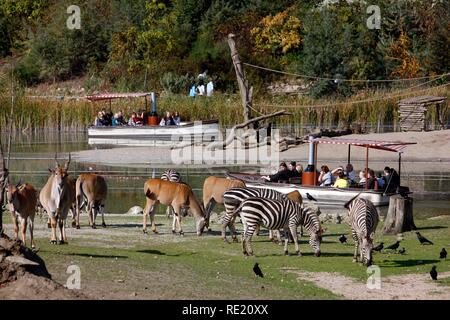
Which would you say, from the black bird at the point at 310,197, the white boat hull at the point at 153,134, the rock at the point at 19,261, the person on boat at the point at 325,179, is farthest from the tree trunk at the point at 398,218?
the white boat hull at the point at 153,134

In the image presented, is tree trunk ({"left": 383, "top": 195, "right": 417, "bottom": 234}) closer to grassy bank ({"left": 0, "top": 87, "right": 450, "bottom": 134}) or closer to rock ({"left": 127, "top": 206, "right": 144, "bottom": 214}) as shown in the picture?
rock ({"left": 127, "top": 206, "right": 144, "bottom": 214})

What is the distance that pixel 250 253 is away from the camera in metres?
21.8

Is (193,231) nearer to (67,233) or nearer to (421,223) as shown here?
(67,233)

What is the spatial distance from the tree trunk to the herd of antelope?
225cm

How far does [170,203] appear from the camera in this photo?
25953 mm

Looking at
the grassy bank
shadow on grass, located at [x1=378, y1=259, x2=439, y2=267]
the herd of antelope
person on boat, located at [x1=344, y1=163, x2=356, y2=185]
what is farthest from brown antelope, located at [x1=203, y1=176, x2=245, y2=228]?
the grassy bank

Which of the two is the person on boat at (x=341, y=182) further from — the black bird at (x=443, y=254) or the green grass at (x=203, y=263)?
the black bird at (x=443, y=254)

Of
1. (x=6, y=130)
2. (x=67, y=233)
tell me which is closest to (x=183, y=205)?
(x=67, y=233)

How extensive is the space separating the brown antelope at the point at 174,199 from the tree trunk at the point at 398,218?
4.22 metres

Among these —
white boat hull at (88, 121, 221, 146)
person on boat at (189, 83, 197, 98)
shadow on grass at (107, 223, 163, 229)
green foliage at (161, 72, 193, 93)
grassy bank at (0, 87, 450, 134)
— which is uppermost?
green foliage at (161, 72, 193, 93)

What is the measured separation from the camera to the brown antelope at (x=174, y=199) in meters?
25.5

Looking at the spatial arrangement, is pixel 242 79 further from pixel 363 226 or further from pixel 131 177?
pixel 363 226

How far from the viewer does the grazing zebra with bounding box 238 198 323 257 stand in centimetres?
2152
